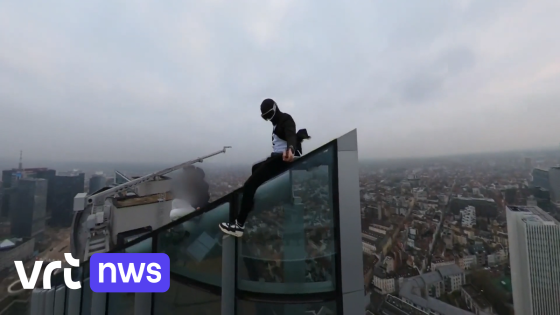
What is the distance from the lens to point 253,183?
2.07 m

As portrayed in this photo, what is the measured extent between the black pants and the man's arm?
210mm

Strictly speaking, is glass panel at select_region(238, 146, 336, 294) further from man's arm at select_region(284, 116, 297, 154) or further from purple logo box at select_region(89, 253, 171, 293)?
purple logo box at select_region(89, 253, 171, 293)

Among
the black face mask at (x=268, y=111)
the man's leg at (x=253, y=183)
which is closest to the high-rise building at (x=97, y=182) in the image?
the man's leg at (x=253, y=183)

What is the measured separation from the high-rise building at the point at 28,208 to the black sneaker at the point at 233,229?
766 centimetres

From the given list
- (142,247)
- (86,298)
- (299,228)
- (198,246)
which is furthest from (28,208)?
(299,228)

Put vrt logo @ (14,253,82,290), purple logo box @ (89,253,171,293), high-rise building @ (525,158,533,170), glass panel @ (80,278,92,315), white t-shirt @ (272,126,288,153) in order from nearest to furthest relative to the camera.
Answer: white t-shirt @ (272,126,288,153) → purple logo box @ (89,253,171,293) → glass panel @ (80,278,92,315) → vrt logo @ (14,253,82,290) → high-rise building @ (525,158,533,170)

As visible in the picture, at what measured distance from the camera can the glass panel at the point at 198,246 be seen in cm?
222

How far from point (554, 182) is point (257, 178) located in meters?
5.91

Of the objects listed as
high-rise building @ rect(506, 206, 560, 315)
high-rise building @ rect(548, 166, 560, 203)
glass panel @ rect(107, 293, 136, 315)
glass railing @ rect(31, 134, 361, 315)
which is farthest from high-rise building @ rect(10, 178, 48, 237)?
high-rise building @ rect(548, 166, 560, 203)

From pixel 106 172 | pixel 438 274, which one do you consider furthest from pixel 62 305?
pixel 438 274

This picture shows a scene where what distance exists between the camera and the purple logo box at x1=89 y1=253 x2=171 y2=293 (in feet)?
8.14

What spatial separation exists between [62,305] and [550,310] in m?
8.30

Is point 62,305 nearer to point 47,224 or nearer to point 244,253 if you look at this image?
point 244,253

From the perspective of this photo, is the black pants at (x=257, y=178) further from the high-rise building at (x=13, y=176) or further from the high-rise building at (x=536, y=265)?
the high-rise building at (x=13, y=176)
